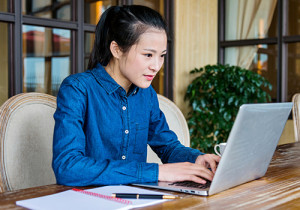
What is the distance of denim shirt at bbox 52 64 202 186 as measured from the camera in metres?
1.08

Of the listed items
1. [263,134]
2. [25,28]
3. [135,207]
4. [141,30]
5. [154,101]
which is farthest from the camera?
[25,28]

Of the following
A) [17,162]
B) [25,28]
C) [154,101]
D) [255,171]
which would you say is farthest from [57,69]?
[255,171]

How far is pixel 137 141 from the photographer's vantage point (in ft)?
4.84

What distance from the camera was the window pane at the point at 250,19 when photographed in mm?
4164

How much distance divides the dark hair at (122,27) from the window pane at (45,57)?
1.40m

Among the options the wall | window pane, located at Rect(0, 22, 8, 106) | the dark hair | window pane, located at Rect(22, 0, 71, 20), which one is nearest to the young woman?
the dark hair

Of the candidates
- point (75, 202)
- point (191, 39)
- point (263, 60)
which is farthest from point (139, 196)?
point (263, 60)

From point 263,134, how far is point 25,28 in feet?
7.06

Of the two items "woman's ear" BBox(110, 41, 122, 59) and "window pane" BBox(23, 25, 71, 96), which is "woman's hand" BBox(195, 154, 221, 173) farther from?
"window pane" BBox(23, 25, 71, 96)

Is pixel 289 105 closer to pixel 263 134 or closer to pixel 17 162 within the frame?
pixel 263 134

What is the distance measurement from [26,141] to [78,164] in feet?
1.04

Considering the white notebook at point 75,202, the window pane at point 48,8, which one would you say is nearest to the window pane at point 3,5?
the window pane at point 48,8

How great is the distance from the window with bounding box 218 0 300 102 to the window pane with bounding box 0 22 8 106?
8.38ft

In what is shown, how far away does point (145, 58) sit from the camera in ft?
4.38
